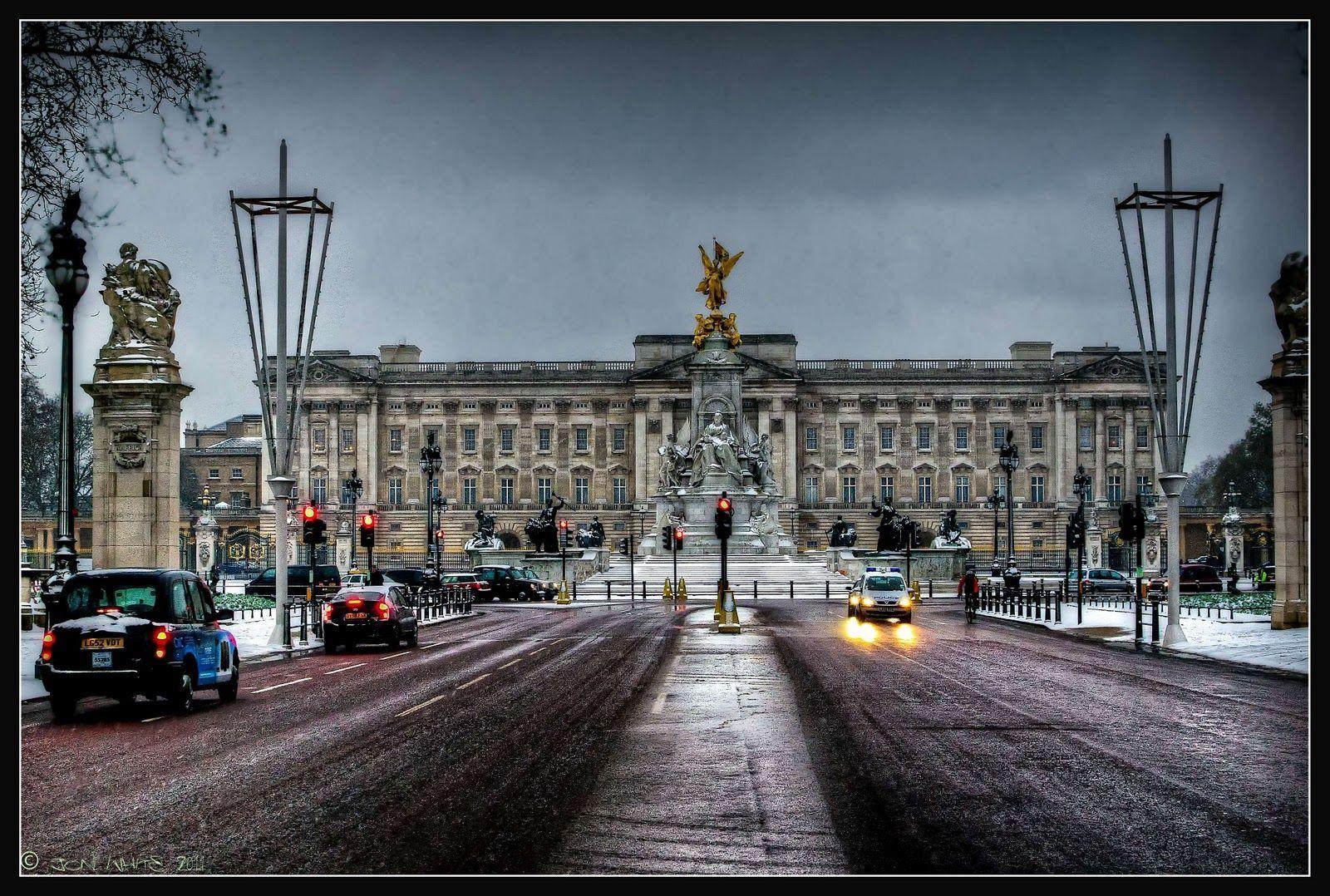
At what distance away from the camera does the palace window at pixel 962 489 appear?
13888 cm

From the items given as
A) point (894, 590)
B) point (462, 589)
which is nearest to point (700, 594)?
point (462, 589)

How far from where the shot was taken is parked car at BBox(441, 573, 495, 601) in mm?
64188

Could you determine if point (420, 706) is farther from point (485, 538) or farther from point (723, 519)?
point (485, 538)

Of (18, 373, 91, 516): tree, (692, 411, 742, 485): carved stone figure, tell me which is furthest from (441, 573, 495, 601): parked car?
(692, 411, 742, 485): carved stone figure

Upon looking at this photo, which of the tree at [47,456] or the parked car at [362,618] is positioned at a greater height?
the tree at [47,456]

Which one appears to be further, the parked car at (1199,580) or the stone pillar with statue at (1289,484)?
the parked car at (1199,580)

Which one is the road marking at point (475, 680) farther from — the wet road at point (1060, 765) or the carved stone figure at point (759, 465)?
the carved stone figure at point (759, 465)

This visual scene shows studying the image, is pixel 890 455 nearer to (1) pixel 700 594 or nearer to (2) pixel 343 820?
(1) pixel 700 594

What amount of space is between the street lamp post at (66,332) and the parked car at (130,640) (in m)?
2.87

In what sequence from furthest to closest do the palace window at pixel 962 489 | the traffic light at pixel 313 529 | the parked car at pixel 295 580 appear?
the palace window at pixel 962 489 → the parked car at pixel 295 580 → the traffic light at pixel 313 529

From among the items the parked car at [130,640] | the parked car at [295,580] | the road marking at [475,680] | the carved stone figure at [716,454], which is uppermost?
the carved stone figure at [716,454]

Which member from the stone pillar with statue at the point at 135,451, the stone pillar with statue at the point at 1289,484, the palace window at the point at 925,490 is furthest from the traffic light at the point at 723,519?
the palace window at the point at 925,490

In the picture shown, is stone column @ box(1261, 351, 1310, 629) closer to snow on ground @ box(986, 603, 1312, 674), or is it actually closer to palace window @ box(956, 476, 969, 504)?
snow on ground @ box(986, 603, 1312, 674)

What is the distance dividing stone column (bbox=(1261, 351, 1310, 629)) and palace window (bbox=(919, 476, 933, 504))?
11105cm
